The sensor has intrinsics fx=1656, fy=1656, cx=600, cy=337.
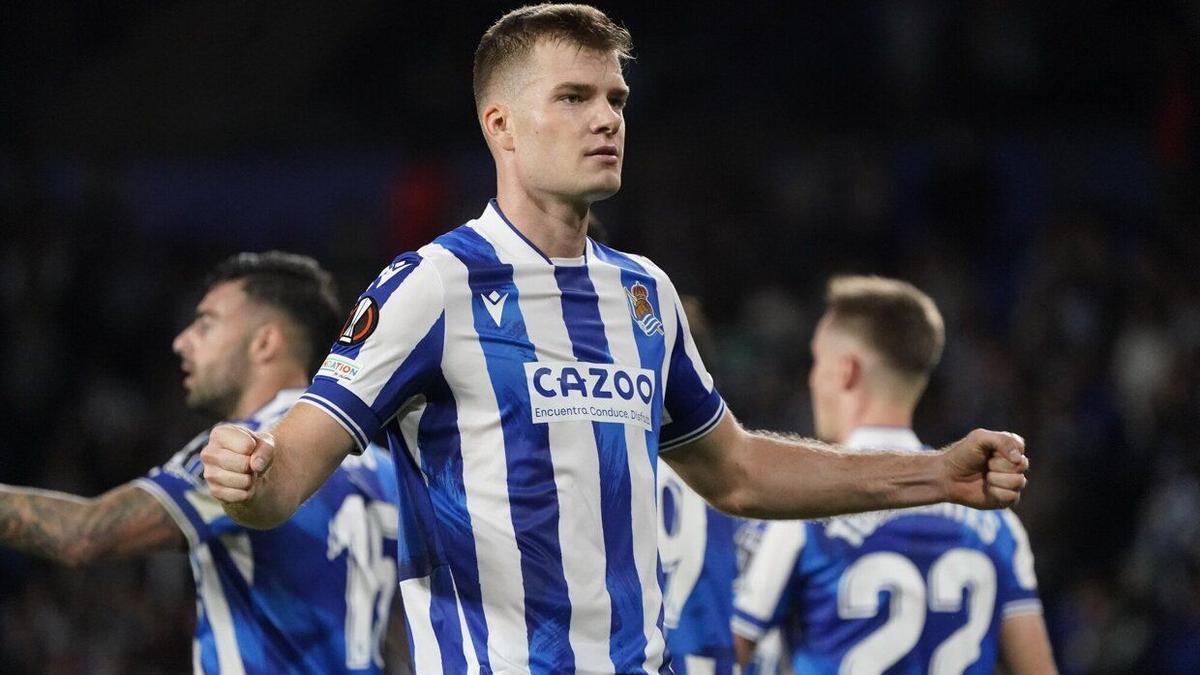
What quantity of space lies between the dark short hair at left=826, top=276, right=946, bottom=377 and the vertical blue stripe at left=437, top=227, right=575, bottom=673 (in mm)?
2387

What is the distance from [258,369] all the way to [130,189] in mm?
10146

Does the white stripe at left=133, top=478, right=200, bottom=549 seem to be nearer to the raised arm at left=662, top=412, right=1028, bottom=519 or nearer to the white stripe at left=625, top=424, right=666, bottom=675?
the raised arm at left=662, top=412, right=1028, bottom=519

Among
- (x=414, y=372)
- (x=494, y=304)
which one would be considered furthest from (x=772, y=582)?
(x=414, y=372)

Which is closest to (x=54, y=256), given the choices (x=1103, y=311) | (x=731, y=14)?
(x=731, y=14)

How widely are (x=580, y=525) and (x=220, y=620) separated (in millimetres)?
1885

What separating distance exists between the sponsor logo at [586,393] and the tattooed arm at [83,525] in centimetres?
168

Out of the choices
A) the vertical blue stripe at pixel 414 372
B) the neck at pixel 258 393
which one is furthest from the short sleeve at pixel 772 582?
the vertical blue stripe at pixel 414 372

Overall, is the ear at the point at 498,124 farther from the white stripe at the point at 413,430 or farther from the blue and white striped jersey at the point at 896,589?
the blue and white striped jersey at the point at 896,589

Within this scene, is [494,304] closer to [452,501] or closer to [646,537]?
[452,501]

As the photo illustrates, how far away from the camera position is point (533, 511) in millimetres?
3451

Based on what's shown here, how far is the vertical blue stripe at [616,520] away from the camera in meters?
3.51

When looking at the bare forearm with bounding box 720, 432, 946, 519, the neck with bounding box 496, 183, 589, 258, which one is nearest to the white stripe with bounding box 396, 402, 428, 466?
the neck with bounding box 496, 183, 589, 258

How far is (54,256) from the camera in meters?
13.8

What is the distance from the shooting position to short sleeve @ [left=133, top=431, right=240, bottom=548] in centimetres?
478
